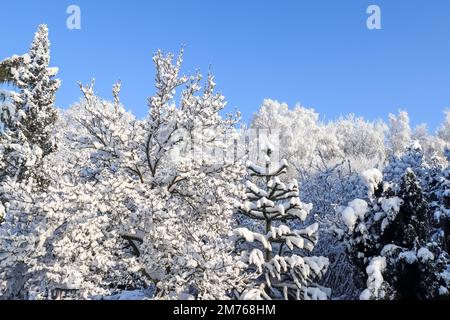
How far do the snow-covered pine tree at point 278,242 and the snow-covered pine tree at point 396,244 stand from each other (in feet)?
3.69

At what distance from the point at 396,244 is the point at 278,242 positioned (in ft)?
9.68

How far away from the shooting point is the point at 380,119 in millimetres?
69750

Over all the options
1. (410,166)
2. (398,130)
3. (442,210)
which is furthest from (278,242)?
(398,130)

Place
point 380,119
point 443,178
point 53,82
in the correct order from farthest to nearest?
point 380,119
point 53,82
point 443,178

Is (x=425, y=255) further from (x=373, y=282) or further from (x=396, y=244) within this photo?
(x=373, y=282)

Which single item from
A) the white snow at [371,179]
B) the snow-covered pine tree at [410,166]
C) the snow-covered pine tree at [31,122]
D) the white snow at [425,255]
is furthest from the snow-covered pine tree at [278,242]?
the snow-covered pine tree at [31,122]

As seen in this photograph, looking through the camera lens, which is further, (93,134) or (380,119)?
(380,119)

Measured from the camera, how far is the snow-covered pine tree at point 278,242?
432 inches

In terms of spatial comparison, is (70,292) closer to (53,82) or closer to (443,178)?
(443,178)

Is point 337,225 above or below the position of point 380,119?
below

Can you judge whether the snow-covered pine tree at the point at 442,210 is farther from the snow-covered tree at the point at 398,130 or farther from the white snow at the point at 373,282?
the snow-covered tree at the point at 398,130
